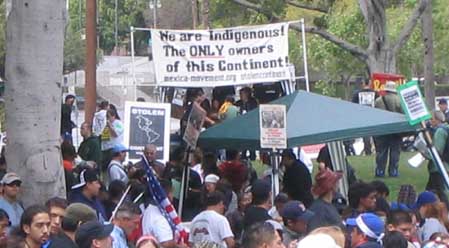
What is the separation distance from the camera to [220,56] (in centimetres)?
1761

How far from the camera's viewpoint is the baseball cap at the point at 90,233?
7559mm

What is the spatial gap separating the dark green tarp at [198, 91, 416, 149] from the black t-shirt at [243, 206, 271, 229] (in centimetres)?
219

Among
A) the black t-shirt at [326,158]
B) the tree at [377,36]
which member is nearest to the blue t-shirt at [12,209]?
the black t-shirt at [326,158]

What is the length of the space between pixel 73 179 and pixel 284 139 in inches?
94.6

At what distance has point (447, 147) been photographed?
52.4ft

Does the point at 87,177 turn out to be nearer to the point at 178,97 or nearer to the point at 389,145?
the point at 178,97

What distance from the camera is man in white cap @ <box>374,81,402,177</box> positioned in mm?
19859

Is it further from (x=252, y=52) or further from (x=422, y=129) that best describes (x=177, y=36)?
(x=422, y=129)

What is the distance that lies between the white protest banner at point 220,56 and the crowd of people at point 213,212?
236 centimetres

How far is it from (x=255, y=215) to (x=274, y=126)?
2318 millimetres

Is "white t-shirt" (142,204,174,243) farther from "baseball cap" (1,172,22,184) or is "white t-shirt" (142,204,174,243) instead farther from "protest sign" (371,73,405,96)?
"protest sign" (371,73,405,96)

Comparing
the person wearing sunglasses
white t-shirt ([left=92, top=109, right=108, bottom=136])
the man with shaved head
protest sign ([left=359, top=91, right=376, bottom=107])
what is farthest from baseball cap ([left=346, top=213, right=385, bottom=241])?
protest sign ([left=359, top=91, right=376, bottom=107])

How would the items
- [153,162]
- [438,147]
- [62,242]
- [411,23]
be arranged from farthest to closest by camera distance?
[411,23] < [438,147] < [153,162] < [62,242]

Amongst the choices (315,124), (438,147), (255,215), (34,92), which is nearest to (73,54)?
(438,147)
